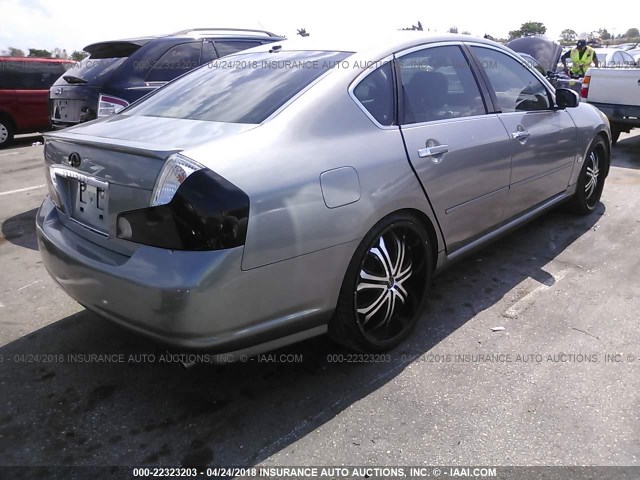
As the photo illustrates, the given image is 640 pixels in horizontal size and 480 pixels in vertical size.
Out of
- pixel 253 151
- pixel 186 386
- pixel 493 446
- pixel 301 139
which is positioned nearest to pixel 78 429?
pixel 186 386

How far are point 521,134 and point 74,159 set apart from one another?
2827mm

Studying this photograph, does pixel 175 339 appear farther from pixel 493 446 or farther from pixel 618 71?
pixel 618 71

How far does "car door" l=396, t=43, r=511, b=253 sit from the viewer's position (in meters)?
2.88

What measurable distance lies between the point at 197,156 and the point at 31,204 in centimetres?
465

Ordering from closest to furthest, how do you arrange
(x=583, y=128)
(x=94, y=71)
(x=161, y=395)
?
(x=161, y=395), (x=583, y=128), (x=94, y=71)

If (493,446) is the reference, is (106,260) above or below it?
above

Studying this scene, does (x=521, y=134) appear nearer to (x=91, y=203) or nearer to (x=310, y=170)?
(x=310, y=170)

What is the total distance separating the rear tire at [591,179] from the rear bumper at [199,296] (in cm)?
335

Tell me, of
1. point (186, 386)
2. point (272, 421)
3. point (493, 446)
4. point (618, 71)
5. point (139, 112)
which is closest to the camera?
point (493, 446)

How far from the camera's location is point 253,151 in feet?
7.14

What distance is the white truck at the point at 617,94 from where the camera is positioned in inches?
307

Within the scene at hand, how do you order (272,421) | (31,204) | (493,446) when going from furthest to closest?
(31,204) < (272,421) < (493,446)

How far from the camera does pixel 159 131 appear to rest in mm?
2457

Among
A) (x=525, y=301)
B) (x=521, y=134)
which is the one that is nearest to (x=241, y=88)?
(x=521, y=134)
